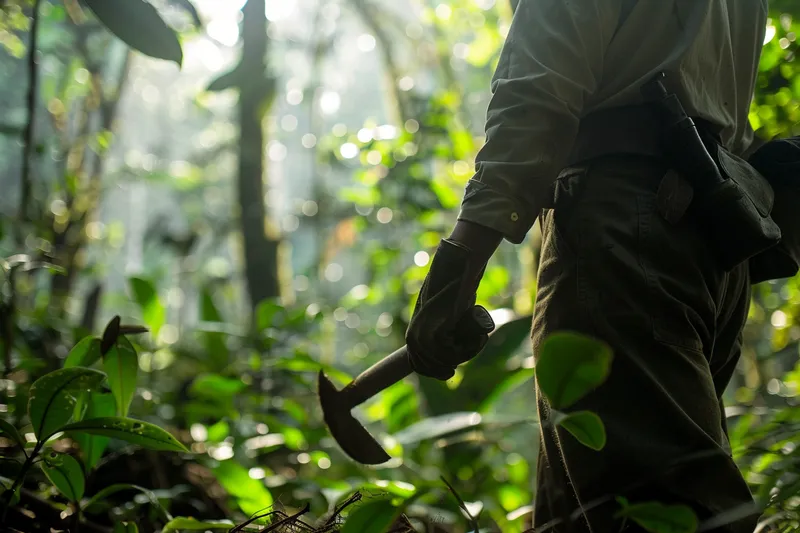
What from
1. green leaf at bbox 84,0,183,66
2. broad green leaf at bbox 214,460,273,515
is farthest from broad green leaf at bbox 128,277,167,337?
green leaf at bbox 84,0,183,66

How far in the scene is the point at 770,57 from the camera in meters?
2.09

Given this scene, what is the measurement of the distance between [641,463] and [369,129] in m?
2.67

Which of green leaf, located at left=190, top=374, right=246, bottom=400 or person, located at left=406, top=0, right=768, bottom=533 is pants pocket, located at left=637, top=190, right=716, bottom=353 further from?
green leaf, located at left=190, top=374, right=246, bottom=400

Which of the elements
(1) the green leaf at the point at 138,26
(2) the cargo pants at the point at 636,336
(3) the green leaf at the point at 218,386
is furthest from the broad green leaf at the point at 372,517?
(3) the green leaf at the point at 218,386

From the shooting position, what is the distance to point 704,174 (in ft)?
3.64

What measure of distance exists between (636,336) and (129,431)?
0.89 m

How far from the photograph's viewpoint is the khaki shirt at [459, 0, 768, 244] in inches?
43.9

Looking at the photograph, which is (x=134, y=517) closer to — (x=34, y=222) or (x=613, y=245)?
(x=613, y=245)

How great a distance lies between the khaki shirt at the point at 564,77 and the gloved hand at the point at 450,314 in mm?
82

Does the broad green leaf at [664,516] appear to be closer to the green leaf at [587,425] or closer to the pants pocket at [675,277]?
the green leaf at [587,425]

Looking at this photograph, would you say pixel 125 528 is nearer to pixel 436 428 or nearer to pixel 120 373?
pixel 120 373

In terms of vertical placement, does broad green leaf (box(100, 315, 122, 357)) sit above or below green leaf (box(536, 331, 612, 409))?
below

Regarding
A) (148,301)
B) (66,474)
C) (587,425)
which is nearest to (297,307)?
(148,301)

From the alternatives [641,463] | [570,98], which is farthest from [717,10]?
[641,463]
